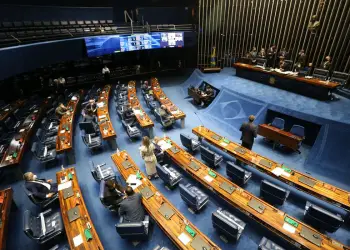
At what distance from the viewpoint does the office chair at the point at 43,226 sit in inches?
174

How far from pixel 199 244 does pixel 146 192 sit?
1.90 meters

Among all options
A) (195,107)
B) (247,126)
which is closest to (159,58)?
(195,107)

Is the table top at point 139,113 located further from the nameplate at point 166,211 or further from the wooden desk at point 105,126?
the nameplate at point 166,211

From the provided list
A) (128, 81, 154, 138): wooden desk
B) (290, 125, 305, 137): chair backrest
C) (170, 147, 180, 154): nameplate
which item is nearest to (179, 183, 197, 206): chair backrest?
(170, 147, 180, 154): nameplate

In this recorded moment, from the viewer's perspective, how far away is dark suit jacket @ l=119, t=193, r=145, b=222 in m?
4.56

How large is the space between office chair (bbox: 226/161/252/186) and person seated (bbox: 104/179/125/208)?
10.5 ft

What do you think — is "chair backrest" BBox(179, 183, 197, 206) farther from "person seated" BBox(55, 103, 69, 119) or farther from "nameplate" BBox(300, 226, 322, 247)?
"person seated" BBox(55, 103, 69, 119)

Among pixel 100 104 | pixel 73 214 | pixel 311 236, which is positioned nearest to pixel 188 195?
pixel 311 236

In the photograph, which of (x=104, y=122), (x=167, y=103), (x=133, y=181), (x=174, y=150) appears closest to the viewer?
(x=133, y=181)

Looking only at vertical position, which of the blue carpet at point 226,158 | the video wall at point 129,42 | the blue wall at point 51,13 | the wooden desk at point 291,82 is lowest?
the blue carpet at point 226,158

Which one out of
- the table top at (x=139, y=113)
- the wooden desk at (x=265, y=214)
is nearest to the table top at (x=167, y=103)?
the table top at (x=139, y=113)

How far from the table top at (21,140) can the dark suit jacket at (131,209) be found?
185 inches

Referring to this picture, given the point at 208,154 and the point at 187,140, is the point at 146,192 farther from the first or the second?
the point at 187,140

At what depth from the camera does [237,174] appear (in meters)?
6.03
